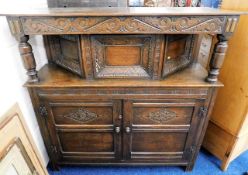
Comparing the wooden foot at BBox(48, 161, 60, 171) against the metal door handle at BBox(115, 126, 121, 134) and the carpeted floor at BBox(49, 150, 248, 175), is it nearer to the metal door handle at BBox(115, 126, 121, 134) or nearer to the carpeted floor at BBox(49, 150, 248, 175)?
the carpeted floor at BBox(49, 150, 248, 175)

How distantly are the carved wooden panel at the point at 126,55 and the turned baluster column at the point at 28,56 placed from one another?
1.13 ft

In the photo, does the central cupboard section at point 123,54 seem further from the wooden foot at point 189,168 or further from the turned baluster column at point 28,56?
the wooden foot at point 189,168

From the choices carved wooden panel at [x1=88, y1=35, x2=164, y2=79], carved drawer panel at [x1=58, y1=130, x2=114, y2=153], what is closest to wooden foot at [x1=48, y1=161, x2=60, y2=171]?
carved drawer panel at [x1=58, y1=130, x2=114, y2=153]

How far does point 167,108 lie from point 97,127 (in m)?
0.50

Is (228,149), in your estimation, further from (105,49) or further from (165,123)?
(105,49)

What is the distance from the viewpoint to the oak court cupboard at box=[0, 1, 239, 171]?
94 cm

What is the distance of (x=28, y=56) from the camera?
1.04 meters

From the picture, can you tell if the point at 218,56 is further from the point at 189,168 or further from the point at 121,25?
the point at 189,168

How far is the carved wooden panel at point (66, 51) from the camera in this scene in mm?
1135

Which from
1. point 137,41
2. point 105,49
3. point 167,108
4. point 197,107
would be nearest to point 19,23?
point 105,49

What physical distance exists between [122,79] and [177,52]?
402mm

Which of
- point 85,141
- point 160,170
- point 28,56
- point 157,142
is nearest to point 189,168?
point 160,170

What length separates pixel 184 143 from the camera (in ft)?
4.51

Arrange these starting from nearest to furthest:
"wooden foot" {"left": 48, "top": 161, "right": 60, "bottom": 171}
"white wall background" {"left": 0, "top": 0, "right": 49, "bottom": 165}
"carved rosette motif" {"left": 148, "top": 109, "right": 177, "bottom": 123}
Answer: "white wall background" {"left": 0, "top": 0, "right": 49, "bottom": 165} < "carved rosette motif" {"left": 148, "top": 109, "right": 177, "bottom": 123} < "wooden foot" {"left": 48, "top": 161, "right": 60, "bottom": 171}
